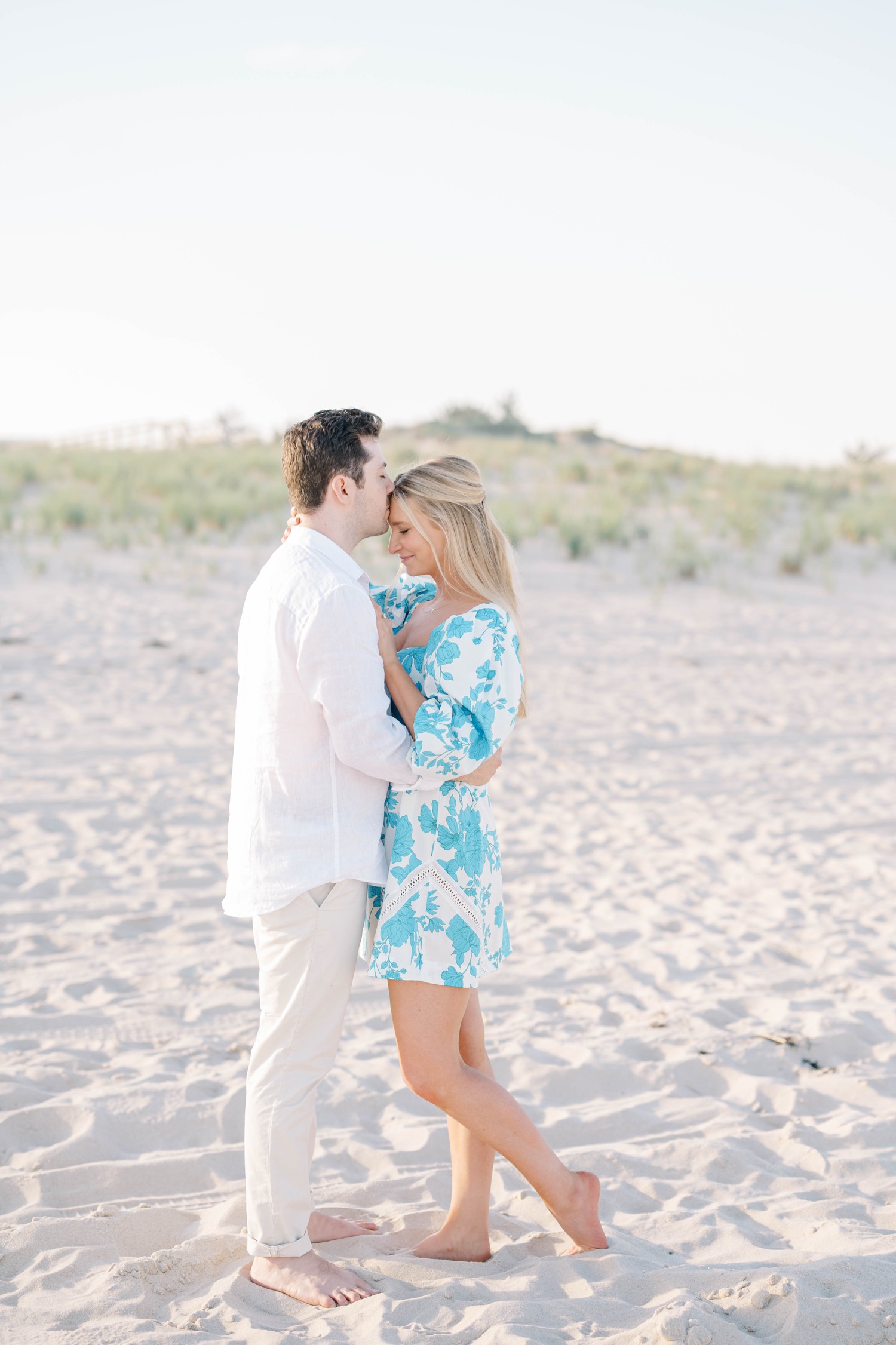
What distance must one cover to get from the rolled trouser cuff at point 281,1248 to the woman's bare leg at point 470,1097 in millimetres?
454

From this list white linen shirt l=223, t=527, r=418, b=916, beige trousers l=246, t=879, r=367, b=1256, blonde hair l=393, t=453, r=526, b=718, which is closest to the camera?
white linen shirt l=223, t=527, r=418, b=916

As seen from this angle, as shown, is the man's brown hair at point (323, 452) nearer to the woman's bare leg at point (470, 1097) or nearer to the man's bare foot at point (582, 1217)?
the woman's bare leg at point (470, 1097)

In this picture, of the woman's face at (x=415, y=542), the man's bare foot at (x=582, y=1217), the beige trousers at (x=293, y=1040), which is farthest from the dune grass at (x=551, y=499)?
the man's bare foot at (x=582, y=1217)

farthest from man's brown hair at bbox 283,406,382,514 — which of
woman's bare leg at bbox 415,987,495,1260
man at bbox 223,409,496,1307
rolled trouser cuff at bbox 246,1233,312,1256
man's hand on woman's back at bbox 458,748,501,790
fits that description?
rolled trouser cuff at bbox 246,1233,312,1256

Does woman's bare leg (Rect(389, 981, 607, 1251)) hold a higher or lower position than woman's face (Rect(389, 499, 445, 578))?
lower

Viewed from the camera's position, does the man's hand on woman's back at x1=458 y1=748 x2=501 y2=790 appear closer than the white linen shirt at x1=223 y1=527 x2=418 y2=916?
No

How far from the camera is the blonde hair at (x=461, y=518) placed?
2713mm

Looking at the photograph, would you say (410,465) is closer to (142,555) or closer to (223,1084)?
(223,1084)

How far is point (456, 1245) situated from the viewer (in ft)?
9.20

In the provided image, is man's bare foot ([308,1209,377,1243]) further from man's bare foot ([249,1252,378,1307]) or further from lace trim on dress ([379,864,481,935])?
lace trim on dress ([379,864,481,935])

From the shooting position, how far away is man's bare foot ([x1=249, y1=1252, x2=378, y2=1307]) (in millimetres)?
2572

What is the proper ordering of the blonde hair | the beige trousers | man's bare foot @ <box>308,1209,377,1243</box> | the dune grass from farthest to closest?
the dune grass → man's bare foot @ <box>308,1209,377,1243</box> → the blonde hair → the beige trousers

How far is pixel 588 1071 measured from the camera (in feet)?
12.7

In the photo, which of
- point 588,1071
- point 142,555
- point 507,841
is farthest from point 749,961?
point 142,555
